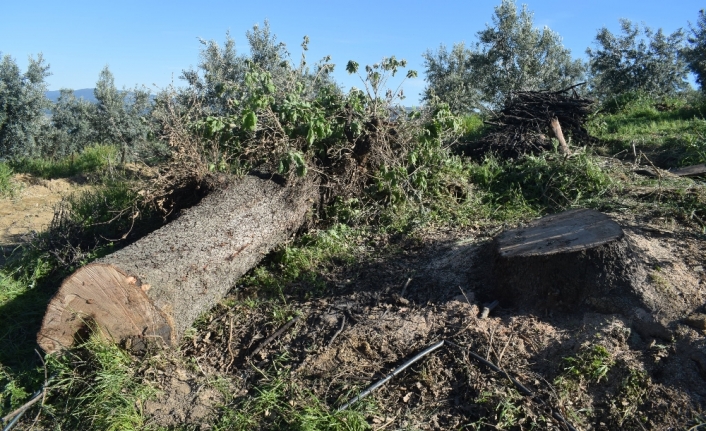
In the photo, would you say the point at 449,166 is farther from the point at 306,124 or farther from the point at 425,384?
the point at 425,384

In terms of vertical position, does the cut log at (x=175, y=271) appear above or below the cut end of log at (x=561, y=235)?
below

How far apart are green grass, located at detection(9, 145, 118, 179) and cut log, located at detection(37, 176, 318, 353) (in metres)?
6.53

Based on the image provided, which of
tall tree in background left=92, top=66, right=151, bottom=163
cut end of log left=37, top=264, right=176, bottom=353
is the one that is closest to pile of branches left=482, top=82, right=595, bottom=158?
cut end of log left=37, top=264, right=176, bottom=353

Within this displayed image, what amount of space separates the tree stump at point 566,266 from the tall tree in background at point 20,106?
36.4 ft

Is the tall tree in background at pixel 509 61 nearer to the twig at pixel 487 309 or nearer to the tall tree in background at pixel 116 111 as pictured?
the tall tree in background at pixel 116 111

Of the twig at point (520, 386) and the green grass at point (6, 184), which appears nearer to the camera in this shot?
the twig at point (520, 386)

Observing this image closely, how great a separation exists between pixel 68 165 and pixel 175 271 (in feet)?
27.4

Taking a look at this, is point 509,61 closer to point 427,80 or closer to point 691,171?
point 427,80

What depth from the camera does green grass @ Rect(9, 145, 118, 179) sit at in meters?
10.7

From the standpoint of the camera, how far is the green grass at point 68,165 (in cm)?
1067

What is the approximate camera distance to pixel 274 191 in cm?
522

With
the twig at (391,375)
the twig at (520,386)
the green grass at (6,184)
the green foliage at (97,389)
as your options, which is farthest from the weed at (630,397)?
the green grass at (6,184)

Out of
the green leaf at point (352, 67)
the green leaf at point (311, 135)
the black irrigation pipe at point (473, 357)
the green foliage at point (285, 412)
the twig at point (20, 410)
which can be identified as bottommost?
the twig at point (20, 410)

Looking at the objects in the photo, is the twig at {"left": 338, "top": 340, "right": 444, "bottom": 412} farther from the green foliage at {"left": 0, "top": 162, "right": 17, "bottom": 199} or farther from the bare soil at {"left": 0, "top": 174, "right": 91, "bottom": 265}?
the green foliage at {"left": 0, "top": 162, "right": 17, "bottom": 199}
